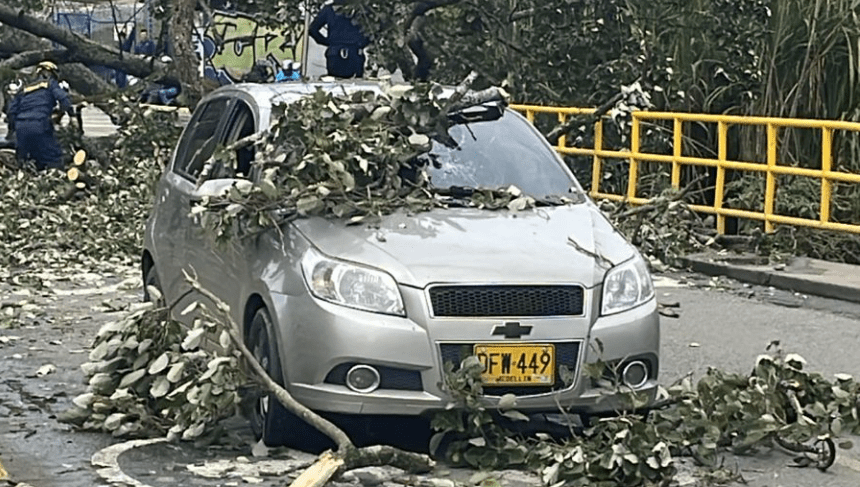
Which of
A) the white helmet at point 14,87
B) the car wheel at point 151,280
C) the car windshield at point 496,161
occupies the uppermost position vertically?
the car windshield at point 496,161

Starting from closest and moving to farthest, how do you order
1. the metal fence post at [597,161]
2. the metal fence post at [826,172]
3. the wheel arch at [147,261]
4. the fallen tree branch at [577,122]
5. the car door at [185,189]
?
1. the car door at [185,189]
2. the wheel arch at [147,261]
3. the fallen tree branch at [577,122]
4. the metal fence post at [826,172]
5. the metal fence post at [597,161]

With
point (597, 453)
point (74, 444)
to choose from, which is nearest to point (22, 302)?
point (74, 444)

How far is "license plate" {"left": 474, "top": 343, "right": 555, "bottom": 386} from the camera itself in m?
6.61

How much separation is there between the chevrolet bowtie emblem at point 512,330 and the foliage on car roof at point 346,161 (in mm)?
939

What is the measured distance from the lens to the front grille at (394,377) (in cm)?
667

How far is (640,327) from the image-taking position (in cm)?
702

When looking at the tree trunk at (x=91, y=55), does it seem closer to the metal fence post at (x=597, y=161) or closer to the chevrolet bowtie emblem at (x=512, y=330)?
the metal fence post at (x=597, y=161)

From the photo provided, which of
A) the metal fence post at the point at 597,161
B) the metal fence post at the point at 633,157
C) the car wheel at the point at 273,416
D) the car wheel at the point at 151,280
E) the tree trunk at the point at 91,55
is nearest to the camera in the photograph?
the car wheel at the point at 273,416

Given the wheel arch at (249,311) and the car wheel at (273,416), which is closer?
the car wheel at (273,416)

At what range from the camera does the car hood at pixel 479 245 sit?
22.2 ft

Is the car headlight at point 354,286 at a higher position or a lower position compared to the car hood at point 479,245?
lower

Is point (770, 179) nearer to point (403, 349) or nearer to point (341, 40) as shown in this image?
point (341, 40)

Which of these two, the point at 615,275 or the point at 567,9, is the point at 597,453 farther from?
the point at 567,9

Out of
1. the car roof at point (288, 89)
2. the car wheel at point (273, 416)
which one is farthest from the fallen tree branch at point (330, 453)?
the car roof at point (288, 89)
